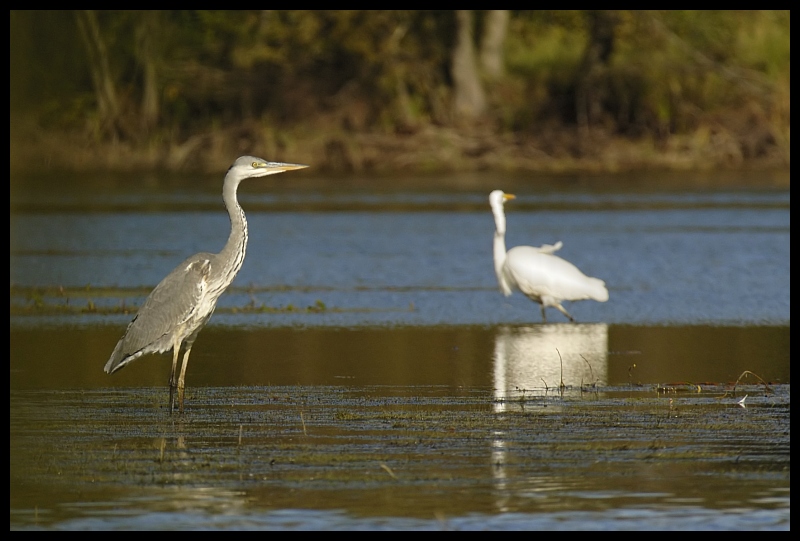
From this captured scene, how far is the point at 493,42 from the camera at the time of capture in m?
33.9

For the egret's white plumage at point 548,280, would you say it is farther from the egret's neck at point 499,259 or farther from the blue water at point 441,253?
the blue water at point 441,253


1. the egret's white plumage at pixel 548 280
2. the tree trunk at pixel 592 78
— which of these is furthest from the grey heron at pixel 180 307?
the tree trunk at pixel 592 78

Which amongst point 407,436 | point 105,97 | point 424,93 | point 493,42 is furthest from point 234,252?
point 493,42

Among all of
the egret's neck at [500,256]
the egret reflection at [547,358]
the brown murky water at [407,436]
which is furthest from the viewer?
the egret's neck at [500,256]

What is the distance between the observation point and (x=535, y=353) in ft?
32.9

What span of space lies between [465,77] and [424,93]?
991mm

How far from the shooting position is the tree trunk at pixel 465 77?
32.0 m

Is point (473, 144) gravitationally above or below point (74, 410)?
above

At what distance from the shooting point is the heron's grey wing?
26.6ft

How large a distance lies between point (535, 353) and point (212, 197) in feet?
52.1

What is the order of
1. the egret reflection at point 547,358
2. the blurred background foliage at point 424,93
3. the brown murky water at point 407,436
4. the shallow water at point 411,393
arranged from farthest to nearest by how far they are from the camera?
1. the blurred background foliage at point 424,93
2. the egret reflection at point 547,358
3. the shallow water at point 411,393
4. the brown murky water at point 407,436

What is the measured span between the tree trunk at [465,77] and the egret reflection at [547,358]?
21.0 metres
